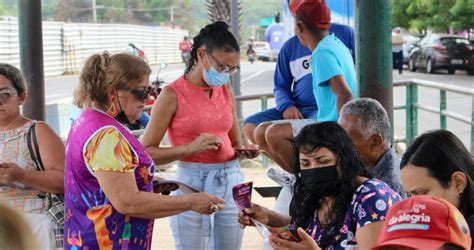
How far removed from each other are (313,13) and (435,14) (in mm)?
31105

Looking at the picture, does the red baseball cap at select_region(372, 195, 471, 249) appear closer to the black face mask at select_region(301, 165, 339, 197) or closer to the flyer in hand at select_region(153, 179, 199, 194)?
the black face mask at select_region(301, 165, 339, 197)

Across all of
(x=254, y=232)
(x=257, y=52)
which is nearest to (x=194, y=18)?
(x=257, y=52)

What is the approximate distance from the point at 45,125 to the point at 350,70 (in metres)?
1.77

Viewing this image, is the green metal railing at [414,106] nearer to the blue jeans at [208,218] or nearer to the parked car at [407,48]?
the blue jeans at [208,218]

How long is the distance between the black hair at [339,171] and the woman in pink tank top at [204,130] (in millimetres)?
1004

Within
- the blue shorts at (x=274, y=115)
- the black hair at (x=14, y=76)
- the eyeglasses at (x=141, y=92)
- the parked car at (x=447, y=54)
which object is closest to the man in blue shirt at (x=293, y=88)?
the blue shorts at (x=274, y=115)

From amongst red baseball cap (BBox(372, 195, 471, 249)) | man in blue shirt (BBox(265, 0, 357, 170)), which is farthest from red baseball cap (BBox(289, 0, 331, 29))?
red baseball cap (BBox(372, 195, 471, 249))

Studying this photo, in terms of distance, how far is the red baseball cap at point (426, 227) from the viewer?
191 centimetres

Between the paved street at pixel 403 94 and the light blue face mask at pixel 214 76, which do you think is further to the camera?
the paved street at pixel 403 94

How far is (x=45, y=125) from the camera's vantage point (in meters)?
3.90

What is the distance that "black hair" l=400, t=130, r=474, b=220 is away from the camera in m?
2.74

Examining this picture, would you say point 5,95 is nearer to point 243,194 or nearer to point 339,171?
point 243,194

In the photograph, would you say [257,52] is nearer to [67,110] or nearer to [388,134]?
[67,110]

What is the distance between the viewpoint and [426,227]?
1.93 m
